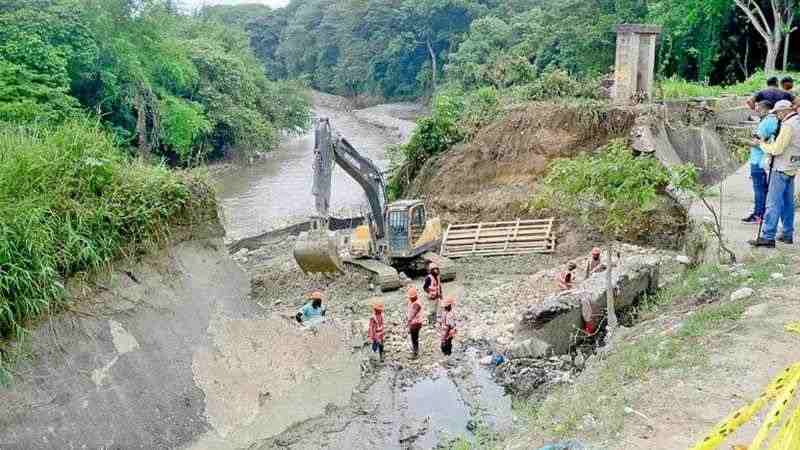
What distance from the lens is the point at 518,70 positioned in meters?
27.0

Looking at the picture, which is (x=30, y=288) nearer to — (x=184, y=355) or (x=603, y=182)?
(x=184, y=355)

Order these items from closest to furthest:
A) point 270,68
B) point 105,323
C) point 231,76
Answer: point 105,323
point 231,76
point 270,68

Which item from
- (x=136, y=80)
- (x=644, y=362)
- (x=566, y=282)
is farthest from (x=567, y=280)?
(x=136, y=80)

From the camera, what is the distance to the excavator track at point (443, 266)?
14648 millimetres

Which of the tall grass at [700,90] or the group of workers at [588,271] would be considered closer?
the group of workers at [588,271]

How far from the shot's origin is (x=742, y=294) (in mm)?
7074

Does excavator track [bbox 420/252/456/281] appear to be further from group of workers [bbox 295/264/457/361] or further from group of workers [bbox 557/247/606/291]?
group of workers [bbox 295/264/457/361]

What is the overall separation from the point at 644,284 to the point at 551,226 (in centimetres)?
590

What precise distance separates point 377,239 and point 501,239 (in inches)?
131

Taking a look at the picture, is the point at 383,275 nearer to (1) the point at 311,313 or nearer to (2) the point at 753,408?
(1) the point at 311,313

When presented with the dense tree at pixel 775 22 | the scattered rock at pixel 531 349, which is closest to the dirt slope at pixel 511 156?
the scattered rock at pixel 531 349

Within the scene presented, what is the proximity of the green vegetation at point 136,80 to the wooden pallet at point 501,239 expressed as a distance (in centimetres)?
912

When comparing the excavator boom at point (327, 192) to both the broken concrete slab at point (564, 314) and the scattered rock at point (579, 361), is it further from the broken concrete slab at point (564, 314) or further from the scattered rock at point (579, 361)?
the scattered rock at point (579, 361)

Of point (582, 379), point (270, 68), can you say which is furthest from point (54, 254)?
point (270, 68)
